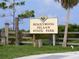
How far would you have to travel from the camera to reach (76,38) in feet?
80.4

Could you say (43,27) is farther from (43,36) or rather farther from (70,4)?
(70,4)


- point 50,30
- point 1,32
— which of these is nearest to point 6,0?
point 1,32

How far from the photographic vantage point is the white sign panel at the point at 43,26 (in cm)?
2475

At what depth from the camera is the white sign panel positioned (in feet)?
81.2

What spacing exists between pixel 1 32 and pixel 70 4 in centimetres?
593

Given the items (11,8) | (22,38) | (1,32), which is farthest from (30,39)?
(11,8)

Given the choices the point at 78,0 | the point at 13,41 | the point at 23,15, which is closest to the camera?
the point at 78,0

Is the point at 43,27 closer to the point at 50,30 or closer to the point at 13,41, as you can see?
the point at 50,30

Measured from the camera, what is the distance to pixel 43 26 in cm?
2502

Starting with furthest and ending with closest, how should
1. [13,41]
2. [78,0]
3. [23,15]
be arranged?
1. [23,15]
2. [13,41]
3. [78,0]

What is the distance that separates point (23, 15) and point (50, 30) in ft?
19.8

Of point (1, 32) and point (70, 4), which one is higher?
point (70, 4)

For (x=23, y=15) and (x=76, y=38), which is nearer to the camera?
(x=76, y=38)

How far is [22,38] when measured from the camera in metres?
25.7
